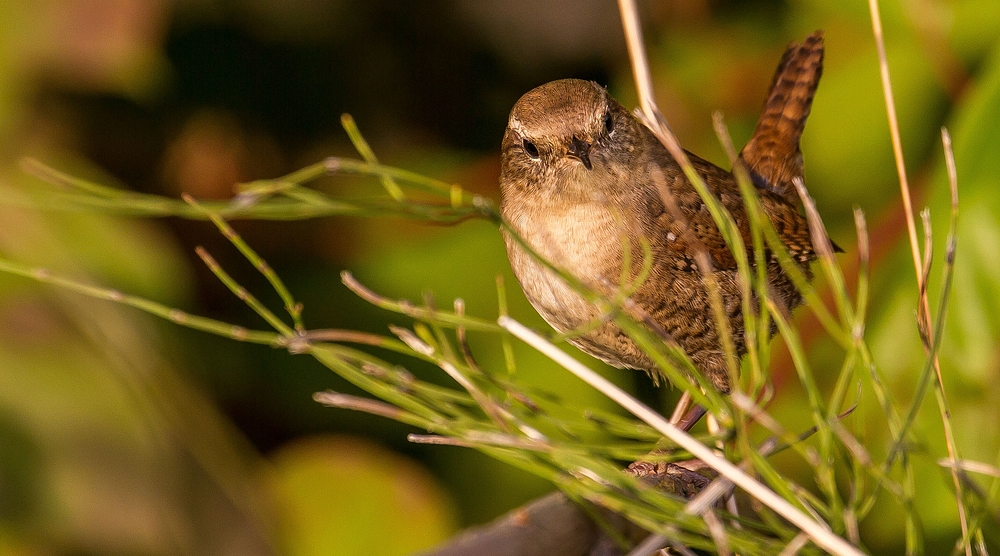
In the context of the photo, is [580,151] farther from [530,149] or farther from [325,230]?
[325,230]

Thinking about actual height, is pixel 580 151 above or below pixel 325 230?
above

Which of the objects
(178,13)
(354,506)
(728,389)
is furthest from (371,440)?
(178,13)

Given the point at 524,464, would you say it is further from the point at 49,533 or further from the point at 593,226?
the point at 49,533

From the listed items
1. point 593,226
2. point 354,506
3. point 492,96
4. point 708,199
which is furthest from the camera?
point 492,96

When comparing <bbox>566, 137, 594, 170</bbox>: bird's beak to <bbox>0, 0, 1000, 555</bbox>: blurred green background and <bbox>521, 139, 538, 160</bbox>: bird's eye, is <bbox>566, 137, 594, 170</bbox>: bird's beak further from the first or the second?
<bbox>0, 0, 1000, 555</bbox>: blurred green background

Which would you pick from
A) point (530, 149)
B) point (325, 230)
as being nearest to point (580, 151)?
point (530, 149)

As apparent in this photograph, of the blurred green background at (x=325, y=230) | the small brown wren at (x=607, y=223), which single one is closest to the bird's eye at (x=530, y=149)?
the small brown wren at (x=607, y=223)

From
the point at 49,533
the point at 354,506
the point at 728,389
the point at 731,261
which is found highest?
the point at 731,261
